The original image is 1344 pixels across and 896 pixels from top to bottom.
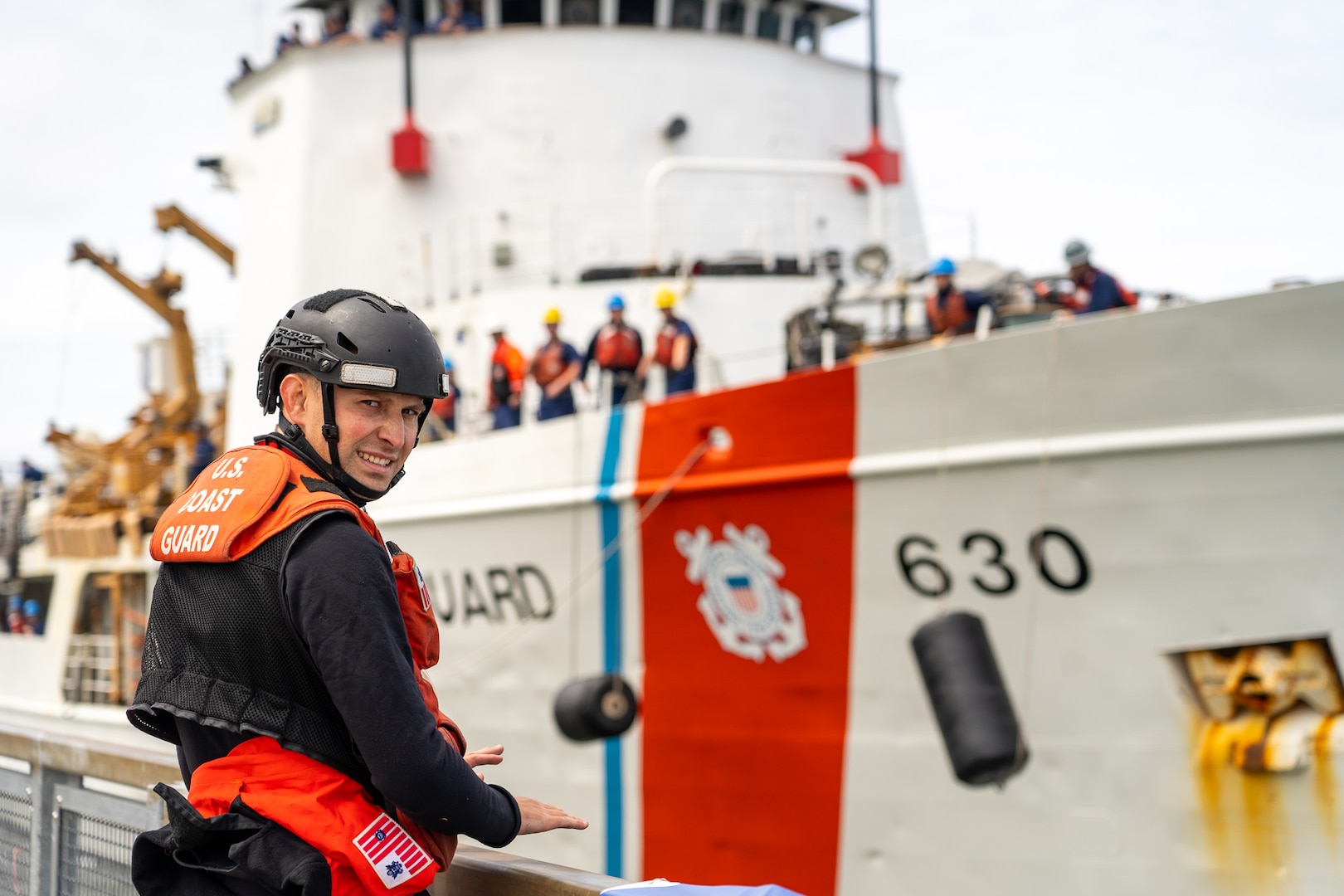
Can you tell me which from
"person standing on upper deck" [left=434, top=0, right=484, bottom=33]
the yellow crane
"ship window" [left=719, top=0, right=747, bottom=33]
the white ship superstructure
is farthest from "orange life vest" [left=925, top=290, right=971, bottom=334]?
the yellow crane

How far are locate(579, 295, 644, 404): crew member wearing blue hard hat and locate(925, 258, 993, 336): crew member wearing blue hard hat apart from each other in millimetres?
1771

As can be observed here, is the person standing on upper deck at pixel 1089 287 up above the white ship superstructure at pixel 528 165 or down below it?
below

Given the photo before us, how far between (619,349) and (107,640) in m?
6.48

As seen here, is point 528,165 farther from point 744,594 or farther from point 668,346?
point 744,594

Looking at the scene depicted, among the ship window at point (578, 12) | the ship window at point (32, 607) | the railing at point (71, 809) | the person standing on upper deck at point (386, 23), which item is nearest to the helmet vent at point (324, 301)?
the railing at point (71, 809)

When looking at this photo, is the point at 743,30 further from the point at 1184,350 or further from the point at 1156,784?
the point at 1156,784

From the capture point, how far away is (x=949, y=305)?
6.29 m

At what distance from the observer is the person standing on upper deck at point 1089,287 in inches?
235

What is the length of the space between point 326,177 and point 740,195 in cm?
305

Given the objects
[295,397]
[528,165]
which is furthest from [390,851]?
[528,165]

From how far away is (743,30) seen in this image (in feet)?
34.4

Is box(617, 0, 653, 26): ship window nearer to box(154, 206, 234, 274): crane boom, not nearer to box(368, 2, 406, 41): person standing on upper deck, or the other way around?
box(368, 2, 406, 41): person standing on upper deck

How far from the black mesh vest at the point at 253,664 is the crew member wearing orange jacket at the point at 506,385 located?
20.6 ft

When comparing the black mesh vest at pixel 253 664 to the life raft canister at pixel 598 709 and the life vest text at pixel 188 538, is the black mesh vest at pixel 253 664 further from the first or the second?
the life raft canister at pixel 598 709
